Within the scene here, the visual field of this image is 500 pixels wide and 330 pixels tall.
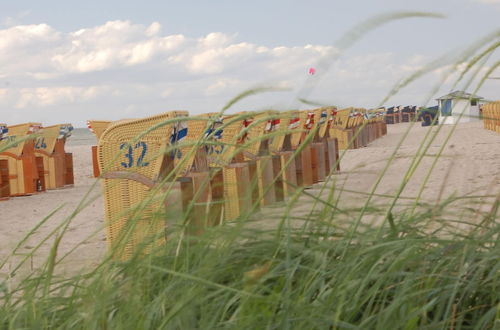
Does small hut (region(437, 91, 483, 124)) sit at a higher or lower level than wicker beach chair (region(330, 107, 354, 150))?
higher

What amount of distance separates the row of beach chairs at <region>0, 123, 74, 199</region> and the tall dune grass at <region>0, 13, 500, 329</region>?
722 cm

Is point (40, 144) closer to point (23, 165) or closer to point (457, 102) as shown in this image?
point (23, 165)

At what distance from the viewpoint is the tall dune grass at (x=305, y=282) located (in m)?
0.97

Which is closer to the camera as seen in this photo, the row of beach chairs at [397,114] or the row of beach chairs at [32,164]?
the row of beach chairs at [32,164]

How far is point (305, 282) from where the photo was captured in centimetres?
109

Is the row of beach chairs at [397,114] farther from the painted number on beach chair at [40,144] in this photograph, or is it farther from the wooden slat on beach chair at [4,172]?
the wooden slat on beach chair at [4,172]

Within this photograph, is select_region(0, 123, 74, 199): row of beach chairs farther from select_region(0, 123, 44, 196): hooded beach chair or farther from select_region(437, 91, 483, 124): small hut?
select_region(437, 91, 483, 124): small hut

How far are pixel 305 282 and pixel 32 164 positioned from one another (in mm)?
8502

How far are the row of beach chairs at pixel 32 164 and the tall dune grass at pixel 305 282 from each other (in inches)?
284

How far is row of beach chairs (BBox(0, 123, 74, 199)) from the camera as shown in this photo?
8.74 m

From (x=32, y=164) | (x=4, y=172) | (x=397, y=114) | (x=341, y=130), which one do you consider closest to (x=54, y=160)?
(x=32, y=164)

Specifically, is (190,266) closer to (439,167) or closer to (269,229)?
(269,229)

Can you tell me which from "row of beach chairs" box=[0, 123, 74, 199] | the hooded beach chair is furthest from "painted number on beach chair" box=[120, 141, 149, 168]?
the hooded beach chair

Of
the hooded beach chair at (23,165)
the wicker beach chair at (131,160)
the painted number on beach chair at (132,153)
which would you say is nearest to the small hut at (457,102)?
the wicker beach chair at (131,160)
